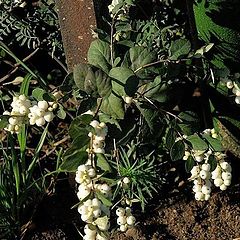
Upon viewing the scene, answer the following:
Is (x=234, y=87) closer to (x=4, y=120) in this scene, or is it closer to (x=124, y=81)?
(x=124, y=81)

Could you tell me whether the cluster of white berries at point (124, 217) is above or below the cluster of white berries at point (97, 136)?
below

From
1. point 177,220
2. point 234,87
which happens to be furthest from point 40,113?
point 177,220

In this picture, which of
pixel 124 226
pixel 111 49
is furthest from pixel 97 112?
pixel 124 226

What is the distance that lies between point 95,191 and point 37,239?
30.6 inches

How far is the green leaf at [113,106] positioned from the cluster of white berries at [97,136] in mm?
117

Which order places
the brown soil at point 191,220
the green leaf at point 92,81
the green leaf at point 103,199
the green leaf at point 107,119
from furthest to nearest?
the brown soil at point 191,220, the green leaf at point 107,119, the green leaf at point 92,81, the green leaf at point 103,199

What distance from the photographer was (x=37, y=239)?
2.13 meters

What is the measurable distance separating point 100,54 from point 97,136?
0.82 feet

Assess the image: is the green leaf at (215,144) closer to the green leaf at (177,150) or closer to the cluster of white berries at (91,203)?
the green leaf at (177,150)

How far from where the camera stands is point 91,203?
138 cm

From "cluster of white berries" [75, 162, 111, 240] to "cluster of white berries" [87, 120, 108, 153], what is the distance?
0.04 meters

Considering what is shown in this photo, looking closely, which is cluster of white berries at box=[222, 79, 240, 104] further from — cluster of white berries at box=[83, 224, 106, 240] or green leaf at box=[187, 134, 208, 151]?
cluster of white berries at box=[83, 224, 106, 240]

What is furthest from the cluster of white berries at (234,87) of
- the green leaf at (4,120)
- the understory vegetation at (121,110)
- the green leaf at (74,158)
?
the green leaf at (4,120)

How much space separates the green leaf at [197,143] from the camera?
5.34 ft
